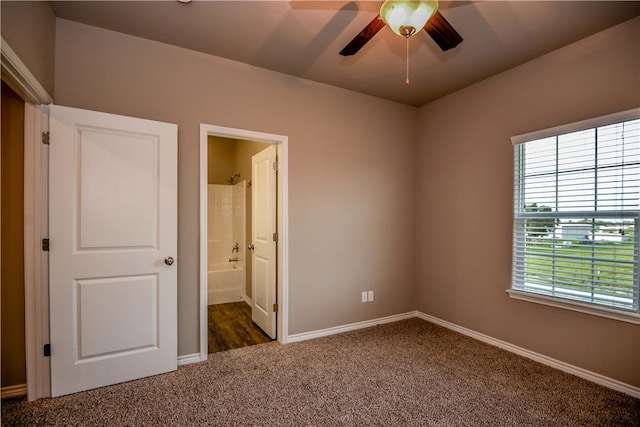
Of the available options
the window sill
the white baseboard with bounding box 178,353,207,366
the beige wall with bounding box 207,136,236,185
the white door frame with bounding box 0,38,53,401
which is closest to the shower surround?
the beige wall with bounding box 207,136,236,185

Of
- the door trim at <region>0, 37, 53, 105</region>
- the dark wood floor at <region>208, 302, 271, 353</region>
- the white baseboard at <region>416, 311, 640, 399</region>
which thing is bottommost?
the dark wood floor at <region>208, 302, 271, 353</region>

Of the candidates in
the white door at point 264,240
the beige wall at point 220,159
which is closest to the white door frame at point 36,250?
the white door at point 264,240

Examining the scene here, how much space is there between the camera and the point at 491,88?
3186 millimetres

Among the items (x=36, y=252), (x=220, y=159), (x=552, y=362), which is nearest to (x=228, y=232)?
(x=220, y=159)

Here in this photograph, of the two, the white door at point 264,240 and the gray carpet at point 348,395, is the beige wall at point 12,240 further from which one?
the white door at point 264,240

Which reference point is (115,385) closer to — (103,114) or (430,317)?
(103,114)

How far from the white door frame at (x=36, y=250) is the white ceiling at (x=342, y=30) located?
855 millimetres

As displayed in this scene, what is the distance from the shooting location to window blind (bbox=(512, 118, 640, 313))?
229cm

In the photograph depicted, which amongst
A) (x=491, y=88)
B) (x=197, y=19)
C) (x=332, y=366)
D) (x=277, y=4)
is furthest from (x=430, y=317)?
(x=197, y=19)

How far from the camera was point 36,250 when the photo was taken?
Answer: 7.00ft

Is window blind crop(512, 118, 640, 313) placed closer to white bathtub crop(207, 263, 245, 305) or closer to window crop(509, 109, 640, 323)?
window crop(509, 109, 640, 323)

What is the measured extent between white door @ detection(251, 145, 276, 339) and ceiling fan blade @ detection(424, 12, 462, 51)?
1.88m

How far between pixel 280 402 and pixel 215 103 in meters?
2.52

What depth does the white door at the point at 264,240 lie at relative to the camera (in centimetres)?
329
